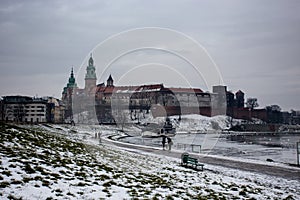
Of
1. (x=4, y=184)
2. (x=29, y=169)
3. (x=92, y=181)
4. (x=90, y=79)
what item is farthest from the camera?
(x=90, y=79)

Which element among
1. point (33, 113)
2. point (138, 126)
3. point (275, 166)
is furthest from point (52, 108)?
point (275, 166)

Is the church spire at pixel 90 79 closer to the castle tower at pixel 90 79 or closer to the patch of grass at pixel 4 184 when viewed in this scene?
the castle tower at pixel 90 79

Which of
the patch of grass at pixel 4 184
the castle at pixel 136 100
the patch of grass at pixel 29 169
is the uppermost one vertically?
the castle at pixel 136 100

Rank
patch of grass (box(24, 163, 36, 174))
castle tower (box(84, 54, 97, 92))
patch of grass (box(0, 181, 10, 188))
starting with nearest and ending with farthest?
1. patch of grass (box(0, 181, 10, 188))
2. patch of grass (box(24, 163, 36, 174))
3. castle tower (box(84, 54, 97, 92))

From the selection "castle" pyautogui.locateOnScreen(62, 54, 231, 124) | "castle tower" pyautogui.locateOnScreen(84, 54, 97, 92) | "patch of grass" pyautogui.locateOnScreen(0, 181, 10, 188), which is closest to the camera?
"patch of grass" pyautogui.locateOnScreen(0, 181, 10, 188)

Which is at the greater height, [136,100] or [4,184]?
[136,100]

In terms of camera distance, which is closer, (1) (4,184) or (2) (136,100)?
(1) (4,184)

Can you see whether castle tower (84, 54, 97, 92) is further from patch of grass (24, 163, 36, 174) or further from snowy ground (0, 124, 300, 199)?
patch of grass (24, 163, 36, 174)

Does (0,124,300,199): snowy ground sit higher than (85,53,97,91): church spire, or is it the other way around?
(85,53,97,91): church spire

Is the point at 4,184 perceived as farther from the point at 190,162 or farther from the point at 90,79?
the point at 90,79

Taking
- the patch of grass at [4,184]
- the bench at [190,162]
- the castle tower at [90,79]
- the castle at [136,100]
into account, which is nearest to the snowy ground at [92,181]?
the patch of grass at [4,184]

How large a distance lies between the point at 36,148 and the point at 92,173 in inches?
145

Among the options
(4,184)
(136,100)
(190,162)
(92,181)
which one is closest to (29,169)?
(4,184)

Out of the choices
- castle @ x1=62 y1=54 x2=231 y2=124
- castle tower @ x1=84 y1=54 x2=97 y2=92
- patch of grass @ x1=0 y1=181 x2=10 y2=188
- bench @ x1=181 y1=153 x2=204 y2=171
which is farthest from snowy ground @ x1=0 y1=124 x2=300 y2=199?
castle tower @ x1=84 y1=54 x2=97 y2=92
